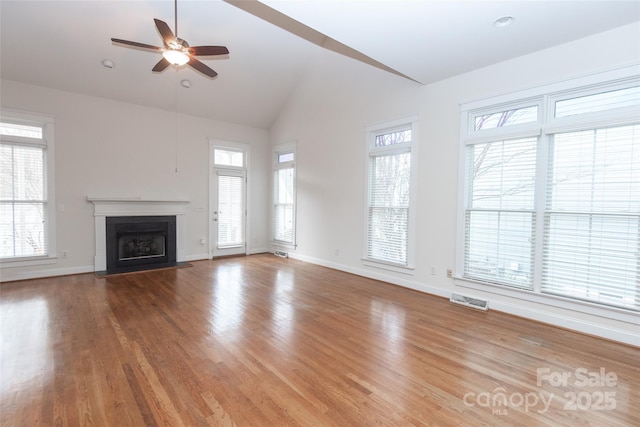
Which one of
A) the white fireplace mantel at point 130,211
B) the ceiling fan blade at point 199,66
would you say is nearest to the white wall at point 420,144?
the white fireplace mantel at point 130,211

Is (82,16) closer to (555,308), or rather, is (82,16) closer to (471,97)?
(471,97)

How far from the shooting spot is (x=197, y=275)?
5.32m

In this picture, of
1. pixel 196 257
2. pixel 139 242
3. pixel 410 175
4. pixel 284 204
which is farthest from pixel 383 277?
pixel 139 242

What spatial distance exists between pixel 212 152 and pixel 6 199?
343 cm

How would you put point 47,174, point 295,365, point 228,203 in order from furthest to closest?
point 228,203 < point 47,174 < point 295,365

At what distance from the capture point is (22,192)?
4.89 metres

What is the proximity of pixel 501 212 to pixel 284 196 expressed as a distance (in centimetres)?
472

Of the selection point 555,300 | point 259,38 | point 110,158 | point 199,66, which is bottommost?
point 555,300

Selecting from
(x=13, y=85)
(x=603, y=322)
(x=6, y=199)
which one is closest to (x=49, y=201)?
(x=6, y=199)

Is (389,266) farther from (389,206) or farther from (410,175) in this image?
(410,175)

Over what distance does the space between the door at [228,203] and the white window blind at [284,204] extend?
2.53 feet

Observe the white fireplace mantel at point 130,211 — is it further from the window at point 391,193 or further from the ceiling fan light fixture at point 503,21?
the ceiling fan light fixture at point 503,21

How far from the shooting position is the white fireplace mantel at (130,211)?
5410 millimetres

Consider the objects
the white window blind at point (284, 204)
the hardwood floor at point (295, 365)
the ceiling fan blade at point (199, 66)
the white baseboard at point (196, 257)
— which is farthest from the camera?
the white window blind at point (284, 204)
